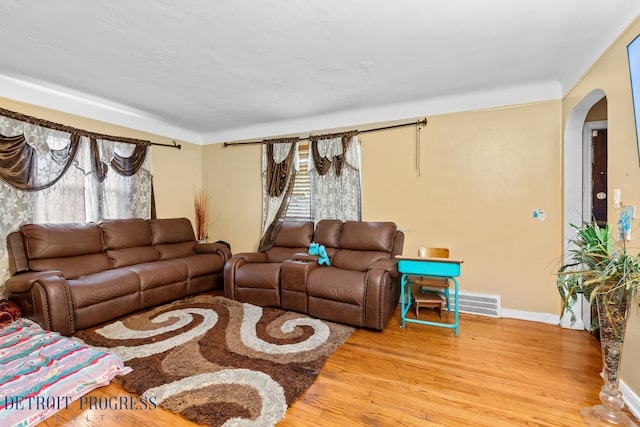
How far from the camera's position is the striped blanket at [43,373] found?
1599 mm

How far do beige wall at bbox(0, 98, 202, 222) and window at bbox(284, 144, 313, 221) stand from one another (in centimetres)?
195

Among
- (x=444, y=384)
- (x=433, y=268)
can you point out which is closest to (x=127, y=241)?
(x=433, y=268)

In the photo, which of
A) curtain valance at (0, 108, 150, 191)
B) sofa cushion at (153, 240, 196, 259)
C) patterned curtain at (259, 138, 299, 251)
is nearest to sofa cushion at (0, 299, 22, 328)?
curtain valance at (0, 108, 150, 191)

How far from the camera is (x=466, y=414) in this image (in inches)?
65.4

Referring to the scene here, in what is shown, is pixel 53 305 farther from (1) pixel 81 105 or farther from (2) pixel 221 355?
(1) pixel 81 105

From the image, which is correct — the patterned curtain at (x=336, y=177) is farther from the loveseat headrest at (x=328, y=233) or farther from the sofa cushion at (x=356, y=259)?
the sofa cushion at (x=356, y=259)

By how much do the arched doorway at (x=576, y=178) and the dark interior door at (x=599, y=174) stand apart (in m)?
0.03

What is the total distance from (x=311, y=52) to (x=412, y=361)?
8.83 ft

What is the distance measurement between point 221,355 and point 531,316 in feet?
10.5

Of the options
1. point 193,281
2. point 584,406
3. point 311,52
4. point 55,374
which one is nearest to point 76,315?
point 55,374

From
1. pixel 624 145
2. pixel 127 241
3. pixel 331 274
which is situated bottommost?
pixel 331 274

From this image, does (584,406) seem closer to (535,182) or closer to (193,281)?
(535,182)

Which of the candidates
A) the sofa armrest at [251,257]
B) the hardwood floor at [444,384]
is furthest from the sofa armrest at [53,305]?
the sofa armrest at [251,257]

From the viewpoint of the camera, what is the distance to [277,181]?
14.3 ft
